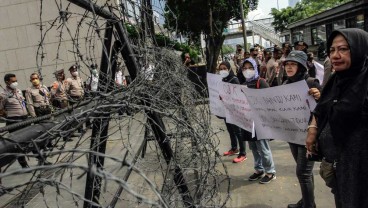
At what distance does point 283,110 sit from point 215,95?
2.04 m

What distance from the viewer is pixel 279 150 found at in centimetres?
572

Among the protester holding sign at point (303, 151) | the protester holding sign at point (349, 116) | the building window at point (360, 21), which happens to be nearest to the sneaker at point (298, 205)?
the protester holding sign at point (303, 151)

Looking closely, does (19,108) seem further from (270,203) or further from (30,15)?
(30,15)

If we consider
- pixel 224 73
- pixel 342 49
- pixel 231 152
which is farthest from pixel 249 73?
pixel 342 49

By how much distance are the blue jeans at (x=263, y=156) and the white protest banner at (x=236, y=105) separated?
0.28 metres

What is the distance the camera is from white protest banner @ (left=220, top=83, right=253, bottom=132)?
13.9 feet

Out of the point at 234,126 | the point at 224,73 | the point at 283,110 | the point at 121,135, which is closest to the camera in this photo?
the point at 121,135

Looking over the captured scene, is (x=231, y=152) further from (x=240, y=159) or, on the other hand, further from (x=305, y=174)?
(x=305, y=174)

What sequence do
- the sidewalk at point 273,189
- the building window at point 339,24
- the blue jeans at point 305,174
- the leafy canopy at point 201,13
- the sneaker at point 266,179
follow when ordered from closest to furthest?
the blue jeans at point 305,174
the sidewalk at point 273,189
the sneaker at point 266,179
the building window at point 339,24
the leafy canopy at point 201,13

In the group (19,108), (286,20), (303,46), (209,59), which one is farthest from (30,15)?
(286,20)

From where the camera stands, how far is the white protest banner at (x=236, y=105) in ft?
13.9

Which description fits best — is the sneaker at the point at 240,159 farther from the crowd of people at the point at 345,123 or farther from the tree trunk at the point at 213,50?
the tree trunk at the point at 213,50

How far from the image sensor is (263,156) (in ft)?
14.2

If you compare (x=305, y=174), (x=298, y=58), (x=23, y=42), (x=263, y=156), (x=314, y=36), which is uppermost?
(x=23, y=42)
